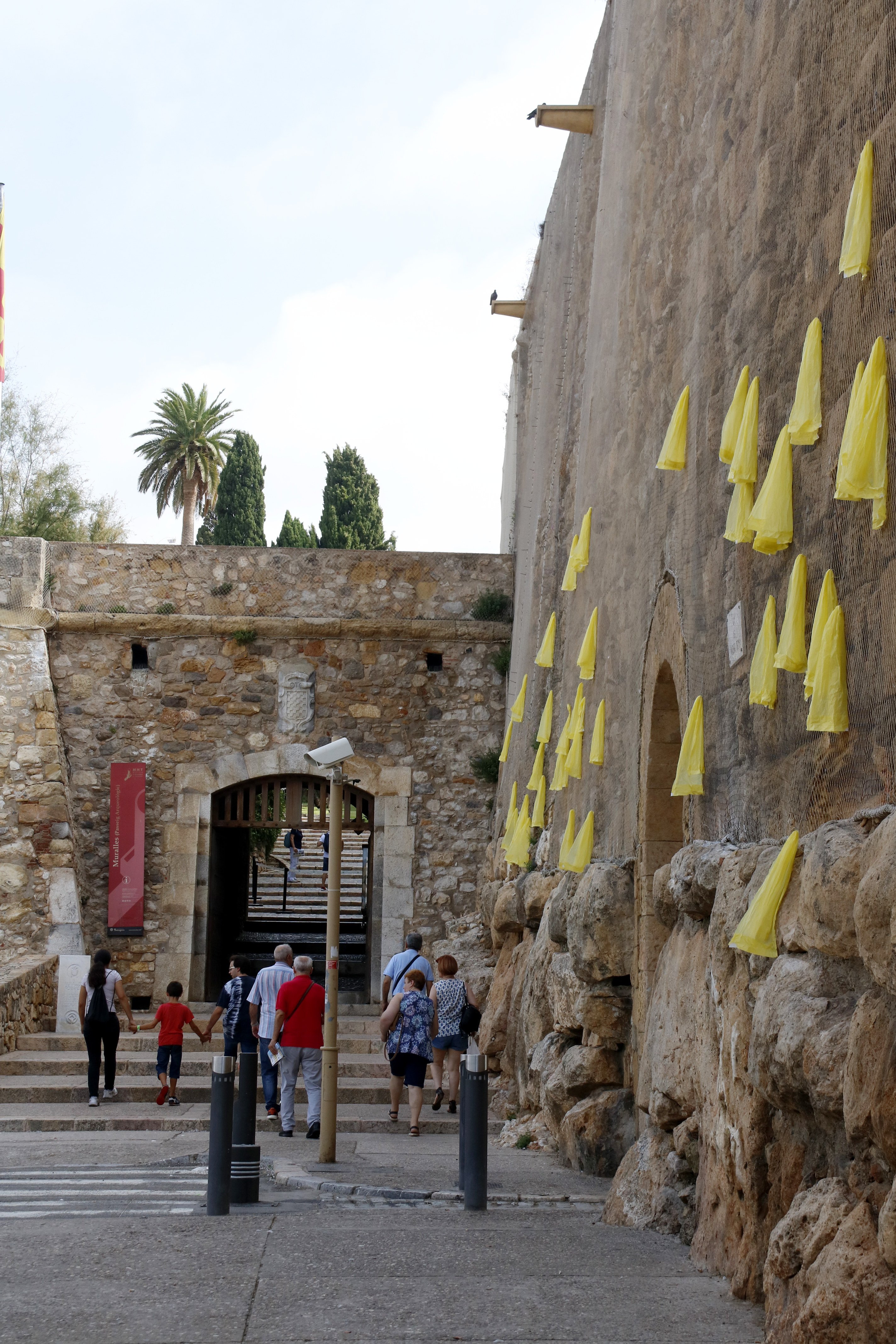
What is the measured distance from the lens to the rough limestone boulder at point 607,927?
24.5 feet

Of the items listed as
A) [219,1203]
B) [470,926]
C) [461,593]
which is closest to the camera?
[219,1203]

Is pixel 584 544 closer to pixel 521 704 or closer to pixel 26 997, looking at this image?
pixel 521 704

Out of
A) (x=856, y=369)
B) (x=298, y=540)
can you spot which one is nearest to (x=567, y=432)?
(x=856, y=369)

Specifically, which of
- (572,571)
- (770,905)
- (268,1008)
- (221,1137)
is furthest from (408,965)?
(770,905)

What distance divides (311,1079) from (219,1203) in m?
2.94

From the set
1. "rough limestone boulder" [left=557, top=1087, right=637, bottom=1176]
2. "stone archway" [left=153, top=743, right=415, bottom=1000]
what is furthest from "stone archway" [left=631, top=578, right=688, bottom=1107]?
"stone archway" [left=153, top=743, right=415, bottom=1000]

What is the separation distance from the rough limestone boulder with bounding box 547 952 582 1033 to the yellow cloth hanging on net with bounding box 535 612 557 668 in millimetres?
2910

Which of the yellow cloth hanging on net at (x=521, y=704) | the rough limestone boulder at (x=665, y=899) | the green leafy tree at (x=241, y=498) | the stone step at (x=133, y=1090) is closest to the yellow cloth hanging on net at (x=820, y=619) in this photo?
the rough limestone boulder at (x=665, y=899)

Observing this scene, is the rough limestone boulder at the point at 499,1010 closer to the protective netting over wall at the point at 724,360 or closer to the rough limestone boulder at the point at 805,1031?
the protective netting over wall at the point at 724,360

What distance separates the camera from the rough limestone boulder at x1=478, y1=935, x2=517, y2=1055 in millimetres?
10930

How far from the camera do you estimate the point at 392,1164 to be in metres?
7.70

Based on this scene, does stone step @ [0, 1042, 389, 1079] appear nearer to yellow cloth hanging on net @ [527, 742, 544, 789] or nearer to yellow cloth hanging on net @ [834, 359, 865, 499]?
yellow cloth hanging on net @ [527, 742, 544, 789]

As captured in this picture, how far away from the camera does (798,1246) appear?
12.2 ft

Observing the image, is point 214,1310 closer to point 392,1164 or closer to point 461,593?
point 392,1164
